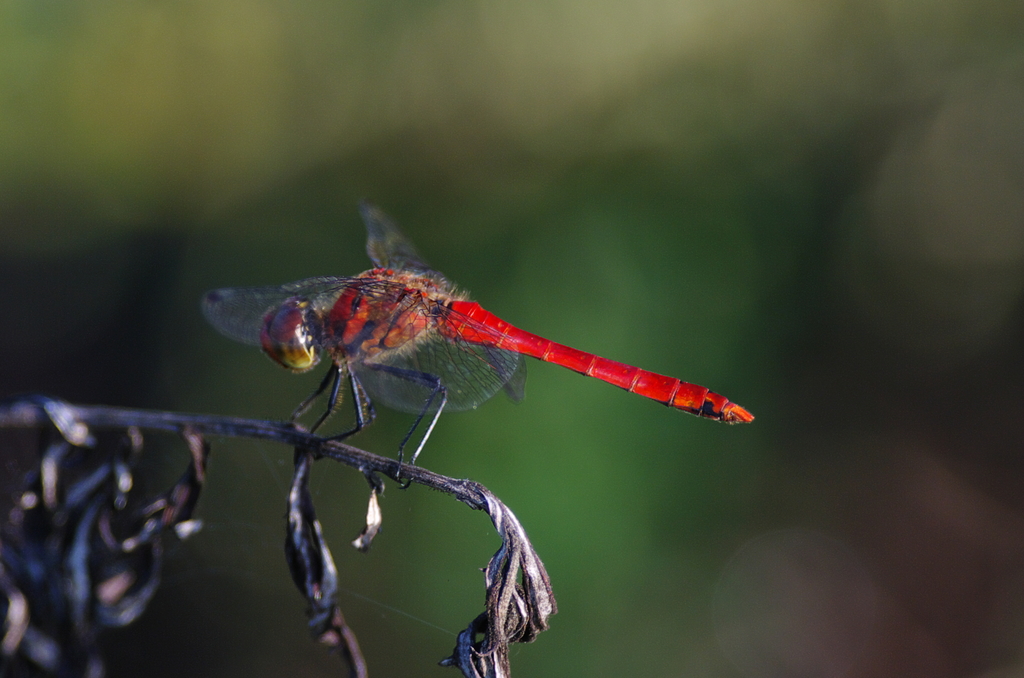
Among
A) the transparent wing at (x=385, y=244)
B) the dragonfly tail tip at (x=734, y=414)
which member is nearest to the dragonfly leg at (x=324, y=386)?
the transparent wing at (x=385, y=244)

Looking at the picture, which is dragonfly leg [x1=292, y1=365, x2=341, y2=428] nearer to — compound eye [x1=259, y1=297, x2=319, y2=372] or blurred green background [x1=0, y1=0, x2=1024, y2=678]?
compound eye [x1=259, y1=297, x2=319, y2=372]

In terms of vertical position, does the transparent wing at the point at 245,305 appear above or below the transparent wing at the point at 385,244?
below

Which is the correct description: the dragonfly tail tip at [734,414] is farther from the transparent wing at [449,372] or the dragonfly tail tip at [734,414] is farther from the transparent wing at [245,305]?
the transparent wing at [245,305]

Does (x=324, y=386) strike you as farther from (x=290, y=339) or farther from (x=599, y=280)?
(x=599, y=280)

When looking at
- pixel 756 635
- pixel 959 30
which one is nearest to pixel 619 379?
pixel 756 635

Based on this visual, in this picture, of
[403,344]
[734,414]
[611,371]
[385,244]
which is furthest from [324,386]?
[734,414]

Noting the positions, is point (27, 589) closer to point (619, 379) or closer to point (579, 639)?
point (619, 379)
